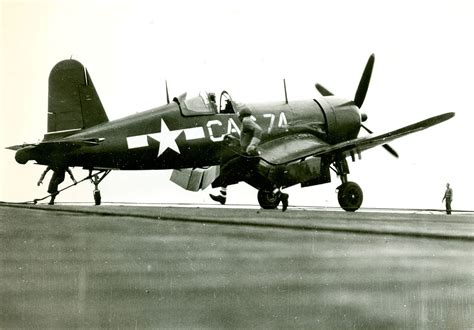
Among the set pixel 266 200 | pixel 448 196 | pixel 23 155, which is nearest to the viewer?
pixel 23 155

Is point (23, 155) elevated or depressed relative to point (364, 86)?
depressed

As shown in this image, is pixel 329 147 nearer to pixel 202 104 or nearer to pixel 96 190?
pixel 202 104

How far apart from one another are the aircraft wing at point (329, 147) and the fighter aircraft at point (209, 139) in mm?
16

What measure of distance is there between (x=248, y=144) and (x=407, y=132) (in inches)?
104

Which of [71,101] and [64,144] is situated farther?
[71,101]

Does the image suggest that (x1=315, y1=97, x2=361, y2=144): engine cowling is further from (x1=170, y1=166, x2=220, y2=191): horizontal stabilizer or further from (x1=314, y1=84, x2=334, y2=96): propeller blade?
(x1=170, y1=166, x2=220, y2=191): horizontal stabilizer

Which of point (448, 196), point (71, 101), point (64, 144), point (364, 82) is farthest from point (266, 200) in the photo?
point (448, 196)

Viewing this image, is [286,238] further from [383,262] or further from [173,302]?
[173,302]

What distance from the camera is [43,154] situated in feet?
33.7

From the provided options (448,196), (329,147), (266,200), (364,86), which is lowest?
(448,196)

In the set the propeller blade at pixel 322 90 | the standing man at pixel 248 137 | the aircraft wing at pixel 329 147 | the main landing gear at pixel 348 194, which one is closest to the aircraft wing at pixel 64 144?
the standing man at pixel 248 137

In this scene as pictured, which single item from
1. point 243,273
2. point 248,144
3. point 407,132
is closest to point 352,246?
point 243,273

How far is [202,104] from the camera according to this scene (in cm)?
1153

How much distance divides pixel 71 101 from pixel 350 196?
227 inches
